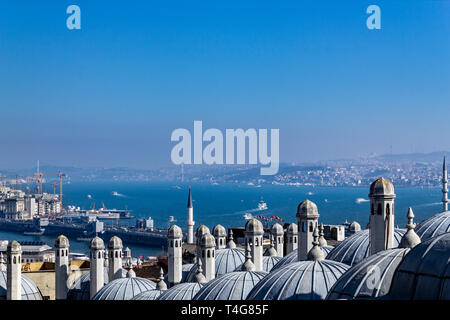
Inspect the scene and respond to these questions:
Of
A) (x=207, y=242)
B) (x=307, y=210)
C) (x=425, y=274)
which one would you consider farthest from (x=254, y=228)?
(x=425, y=274)

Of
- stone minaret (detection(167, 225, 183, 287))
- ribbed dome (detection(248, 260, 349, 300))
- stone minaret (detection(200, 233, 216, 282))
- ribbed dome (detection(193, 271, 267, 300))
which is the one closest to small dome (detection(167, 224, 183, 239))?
stone minaret (detection(167, 225, 183, 287))

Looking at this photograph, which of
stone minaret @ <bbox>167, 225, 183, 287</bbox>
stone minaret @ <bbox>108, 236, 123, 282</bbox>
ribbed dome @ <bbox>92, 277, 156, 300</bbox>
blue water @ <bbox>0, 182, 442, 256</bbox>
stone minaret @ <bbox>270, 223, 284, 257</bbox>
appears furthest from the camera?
blue water @ <bbox>0, 182, 442, 256</bbox>

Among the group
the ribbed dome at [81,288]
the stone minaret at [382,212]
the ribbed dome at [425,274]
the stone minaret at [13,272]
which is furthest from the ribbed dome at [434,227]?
the stone minaret at [13,272]

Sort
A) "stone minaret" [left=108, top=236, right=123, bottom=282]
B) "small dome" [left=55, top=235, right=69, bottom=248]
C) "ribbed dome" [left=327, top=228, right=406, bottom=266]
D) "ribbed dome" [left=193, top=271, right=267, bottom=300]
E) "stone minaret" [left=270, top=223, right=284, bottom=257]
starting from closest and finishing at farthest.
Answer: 1. "ribbed dome" [left=193, top=271, right=267, bottom=300]
2. "ribbed dome" [left=327, top=228, right=406, bottom=266]
3. "stone minaret" [left=108, top=236, right=123, bottom=282]
4. "small dome" [left=55, top=235, right=69, bottom=248]
5. "stone minaret" [left=270, top=223, right=284, bottom=257]

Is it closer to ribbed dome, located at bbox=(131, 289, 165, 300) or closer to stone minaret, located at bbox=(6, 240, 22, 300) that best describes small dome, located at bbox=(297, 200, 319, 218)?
ribbed dome, located at bbox=(131, 289, 165, 300)
